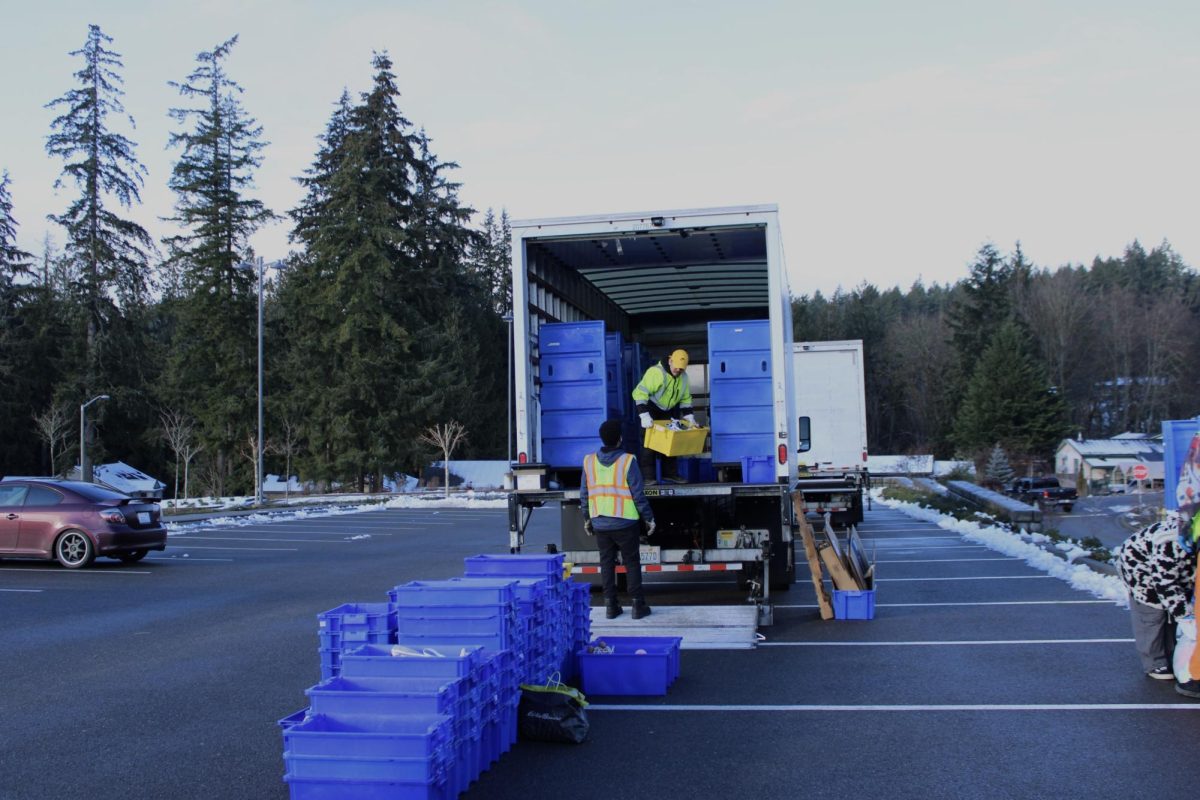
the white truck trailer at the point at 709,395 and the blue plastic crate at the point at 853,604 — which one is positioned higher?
the white truck trailer at the point at 709,395

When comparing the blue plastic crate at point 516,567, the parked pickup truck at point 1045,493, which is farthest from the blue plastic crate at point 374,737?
the parked pickup truck at point 1045,493

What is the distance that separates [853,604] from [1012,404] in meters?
60.0

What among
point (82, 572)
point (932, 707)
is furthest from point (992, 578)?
point (82, 572)

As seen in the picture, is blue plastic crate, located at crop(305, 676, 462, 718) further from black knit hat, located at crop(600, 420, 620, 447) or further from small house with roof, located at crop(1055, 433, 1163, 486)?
small house with roof, located at crop(1055, 433, 1163, 486)

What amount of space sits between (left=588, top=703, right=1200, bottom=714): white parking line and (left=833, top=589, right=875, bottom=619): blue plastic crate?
3745 mm

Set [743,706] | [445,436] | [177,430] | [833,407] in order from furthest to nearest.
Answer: [445,436] < [177,430] < [833,407] < [743,706]

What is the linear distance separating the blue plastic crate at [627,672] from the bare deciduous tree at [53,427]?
4938 cm

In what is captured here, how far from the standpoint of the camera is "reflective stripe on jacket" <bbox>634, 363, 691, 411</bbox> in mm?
10680

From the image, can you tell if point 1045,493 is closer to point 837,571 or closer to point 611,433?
point 837,571

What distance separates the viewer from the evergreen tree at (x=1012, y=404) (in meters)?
66.4

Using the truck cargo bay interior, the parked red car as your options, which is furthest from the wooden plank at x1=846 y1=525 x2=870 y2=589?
the parked red car

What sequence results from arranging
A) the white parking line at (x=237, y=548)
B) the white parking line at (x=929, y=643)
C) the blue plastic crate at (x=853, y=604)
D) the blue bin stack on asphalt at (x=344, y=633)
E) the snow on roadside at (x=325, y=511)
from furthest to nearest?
the snow on roadside at (x=325, y=511)
the white parking line at (x=237, y=548)
the blue plastic crate at (x=853, y=604)
the white parking line at (x=929, y=643)
the blue bin stack on asphalt at (x=344, y=633)

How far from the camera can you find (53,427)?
2041 inches

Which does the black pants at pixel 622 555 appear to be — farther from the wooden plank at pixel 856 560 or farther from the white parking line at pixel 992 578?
the white parking line at pixel 992 578
